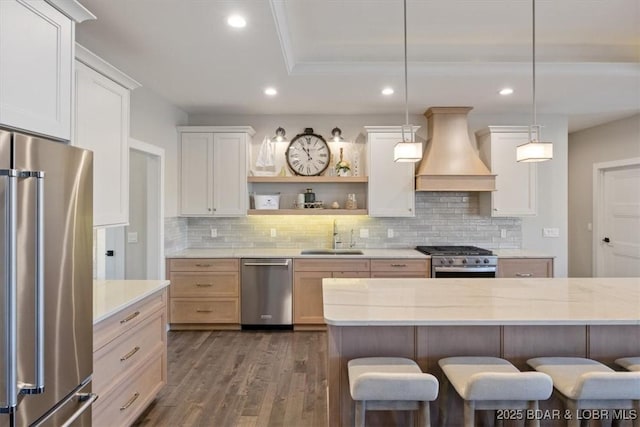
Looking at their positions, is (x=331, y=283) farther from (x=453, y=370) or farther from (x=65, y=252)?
(x=65, y=252)

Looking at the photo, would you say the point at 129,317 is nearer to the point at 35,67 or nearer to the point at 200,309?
the point at 35,67

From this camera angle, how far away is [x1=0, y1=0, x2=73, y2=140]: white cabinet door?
4.88 ft

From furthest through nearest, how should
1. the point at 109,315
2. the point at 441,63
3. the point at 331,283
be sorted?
the point at 441,63
the point at 331,283
the point at 109,315

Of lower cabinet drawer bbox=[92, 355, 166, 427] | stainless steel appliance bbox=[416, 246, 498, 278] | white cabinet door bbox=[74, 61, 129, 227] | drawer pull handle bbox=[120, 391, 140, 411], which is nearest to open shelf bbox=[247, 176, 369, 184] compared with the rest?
stainless steel appliance bbox=[416, 246, 498, 278]

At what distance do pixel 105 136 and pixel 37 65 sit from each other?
0.76m

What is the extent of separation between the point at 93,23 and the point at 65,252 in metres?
1.70

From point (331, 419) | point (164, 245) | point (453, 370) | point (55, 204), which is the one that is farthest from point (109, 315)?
point (164, 245)

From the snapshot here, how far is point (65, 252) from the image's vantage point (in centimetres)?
157

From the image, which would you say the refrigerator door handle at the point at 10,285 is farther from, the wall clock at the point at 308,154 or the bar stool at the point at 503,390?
the wall clock at the point at 308,154

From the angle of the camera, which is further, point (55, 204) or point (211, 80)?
point (211, 80)

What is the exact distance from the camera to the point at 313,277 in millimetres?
4180

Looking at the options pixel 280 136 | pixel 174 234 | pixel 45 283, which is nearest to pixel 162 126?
pixel 174 234

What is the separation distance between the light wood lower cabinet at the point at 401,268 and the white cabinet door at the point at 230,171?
1.68 metres

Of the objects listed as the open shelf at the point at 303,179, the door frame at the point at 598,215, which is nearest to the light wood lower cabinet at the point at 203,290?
the open shelf at the point at 303,179
